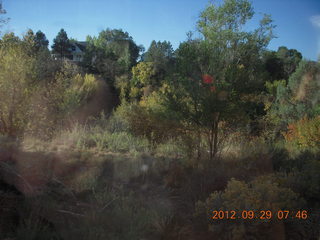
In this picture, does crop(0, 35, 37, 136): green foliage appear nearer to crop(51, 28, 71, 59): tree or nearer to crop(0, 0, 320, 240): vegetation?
crop(0, 0, 320, 240): vegetation

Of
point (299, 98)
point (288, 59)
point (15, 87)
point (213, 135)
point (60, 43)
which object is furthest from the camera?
point (60, 43)

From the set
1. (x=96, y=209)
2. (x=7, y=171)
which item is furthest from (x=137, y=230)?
(x=7, y=171)

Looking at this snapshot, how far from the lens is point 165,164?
235 inches

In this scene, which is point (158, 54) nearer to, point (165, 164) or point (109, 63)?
point (109, 63)

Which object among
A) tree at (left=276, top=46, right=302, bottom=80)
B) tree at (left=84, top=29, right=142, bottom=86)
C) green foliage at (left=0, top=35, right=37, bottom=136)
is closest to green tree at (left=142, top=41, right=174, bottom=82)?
tree at (left=84, top=29, right=142, bottom=86)

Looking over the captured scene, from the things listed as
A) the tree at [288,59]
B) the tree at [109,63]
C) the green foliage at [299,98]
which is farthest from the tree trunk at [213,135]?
the tree at [288,59]

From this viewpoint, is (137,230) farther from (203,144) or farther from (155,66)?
(155,66)

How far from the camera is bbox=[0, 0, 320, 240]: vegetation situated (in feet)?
10.5

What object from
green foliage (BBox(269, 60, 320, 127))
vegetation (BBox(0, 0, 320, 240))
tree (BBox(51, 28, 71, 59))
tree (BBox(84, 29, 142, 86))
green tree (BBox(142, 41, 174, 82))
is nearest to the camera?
vegetation (BBox(0, 0, 320, 240))

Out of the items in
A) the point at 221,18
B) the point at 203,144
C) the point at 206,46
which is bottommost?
the point at 203,144

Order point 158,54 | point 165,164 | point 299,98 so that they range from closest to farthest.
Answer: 1. point 165,164
2. point 299,98
3. point 158,54

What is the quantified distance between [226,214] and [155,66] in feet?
73.1

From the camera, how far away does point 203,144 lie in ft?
21.0

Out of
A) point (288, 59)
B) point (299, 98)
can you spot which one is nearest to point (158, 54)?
point (299, 98)
